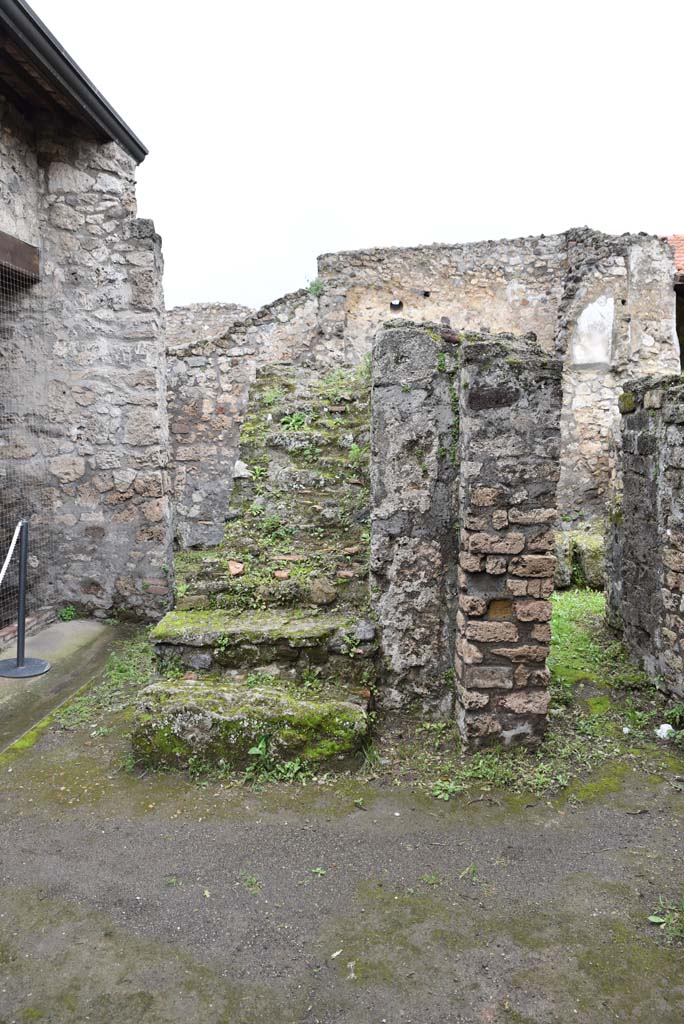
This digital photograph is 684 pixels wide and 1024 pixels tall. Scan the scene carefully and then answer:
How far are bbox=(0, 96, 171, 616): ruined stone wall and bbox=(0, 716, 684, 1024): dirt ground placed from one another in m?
2.57

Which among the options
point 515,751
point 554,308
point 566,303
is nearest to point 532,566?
point 515,751

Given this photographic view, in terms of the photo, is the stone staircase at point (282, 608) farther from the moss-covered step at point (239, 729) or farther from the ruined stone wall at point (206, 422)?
the ruined stone wall at point (206, 422)

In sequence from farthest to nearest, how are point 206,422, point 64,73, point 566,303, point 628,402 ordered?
point 566,303, point 206,422, point 628,402, point 64,73

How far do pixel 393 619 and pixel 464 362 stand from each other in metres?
1.49

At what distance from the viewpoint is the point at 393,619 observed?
3.82m

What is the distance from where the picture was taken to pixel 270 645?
3.73 m

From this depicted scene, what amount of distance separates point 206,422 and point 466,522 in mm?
5286

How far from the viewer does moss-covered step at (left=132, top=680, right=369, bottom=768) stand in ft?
11.1

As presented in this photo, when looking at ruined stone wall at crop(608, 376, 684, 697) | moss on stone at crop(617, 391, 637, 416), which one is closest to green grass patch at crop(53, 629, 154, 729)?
ruined stone wall at crop(608, 376, 684, 697)

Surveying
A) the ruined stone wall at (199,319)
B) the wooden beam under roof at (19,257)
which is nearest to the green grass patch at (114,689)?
the wooden beam under roof at (19,257)

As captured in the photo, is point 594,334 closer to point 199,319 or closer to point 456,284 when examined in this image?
point 456,284

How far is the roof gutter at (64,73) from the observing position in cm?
436

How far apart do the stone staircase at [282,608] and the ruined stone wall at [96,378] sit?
51.0 inches

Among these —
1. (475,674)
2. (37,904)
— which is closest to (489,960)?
(475,674)
